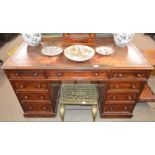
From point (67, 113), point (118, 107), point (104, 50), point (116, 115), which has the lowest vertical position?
point (67, 113)

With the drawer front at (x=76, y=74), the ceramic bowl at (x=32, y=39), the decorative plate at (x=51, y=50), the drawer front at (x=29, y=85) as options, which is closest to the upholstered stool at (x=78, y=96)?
the drawer front at (x=29, y=85)

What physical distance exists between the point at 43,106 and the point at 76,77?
0.62 m

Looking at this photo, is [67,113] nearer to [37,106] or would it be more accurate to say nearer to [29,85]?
[37,106]

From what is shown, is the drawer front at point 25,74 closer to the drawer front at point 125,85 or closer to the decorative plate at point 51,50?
the decorative plate at point 51,50

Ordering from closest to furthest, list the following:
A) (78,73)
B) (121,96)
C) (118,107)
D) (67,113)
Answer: (78,73) → (121,96) → (118,107) → (67,113)

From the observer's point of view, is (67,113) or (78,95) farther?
(67,113)

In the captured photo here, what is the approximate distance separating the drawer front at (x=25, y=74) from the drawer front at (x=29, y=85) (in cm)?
8

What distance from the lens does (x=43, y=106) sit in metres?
1.84

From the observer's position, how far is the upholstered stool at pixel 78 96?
1811mm

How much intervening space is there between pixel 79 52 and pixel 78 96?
→ 0.59 m

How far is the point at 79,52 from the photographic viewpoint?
1.55 meters

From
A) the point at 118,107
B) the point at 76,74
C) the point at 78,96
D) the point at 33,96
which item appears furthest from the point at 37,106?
the point at 118,107
